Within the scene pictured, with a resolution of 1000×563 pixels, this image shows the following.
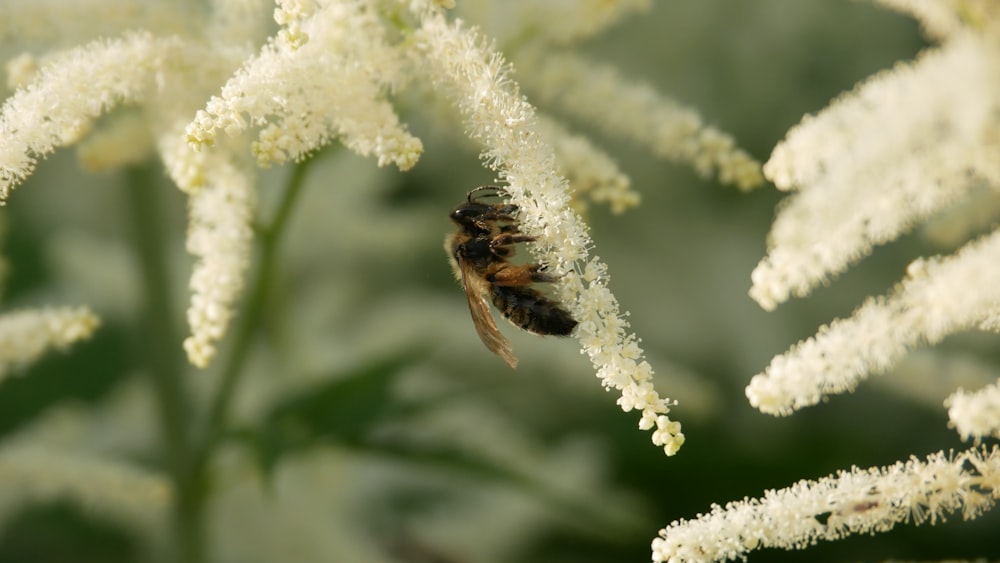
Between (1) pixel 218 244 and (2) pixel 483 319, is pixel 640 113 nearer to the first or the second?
(2) pixel 483 319

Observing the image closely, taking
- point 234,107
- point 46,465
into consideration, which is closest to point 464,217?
point 234,107

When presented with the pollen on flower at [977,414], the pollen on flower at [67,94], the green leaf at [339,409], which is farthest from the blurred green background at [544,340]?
the pollen on flower at [977,414]

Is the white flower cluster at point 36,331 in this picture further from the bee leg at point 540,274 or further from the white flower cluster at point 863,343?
the white flower cluster at point 863,343

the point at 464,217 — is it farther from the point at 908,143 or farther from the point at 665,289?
the point at 665,289

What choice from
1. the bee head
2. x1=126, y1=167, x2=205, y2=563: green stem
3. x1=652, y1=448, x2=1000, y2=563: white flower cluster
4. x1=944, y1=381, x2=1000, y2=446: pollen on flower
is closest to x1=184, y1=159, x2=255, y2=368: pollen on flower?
the bee head

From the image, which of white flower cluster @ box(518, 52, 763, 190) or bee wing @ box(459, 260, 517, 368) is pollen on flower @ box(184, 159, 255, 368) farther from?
white flower cluster @ box(518, 52, 763, 190)

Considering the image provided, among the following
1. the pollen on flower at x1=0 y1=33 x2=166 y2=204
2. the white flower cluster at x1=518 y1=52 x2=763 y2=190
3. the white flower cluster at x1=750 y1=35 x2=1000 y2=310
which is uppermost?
the white flower cluster at x1=518 y1=52 x2=763 y2=190
